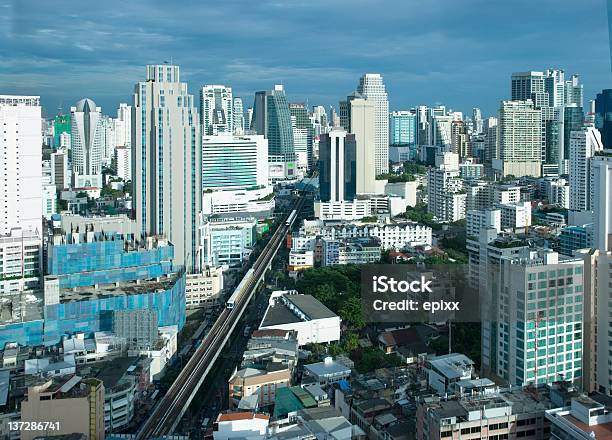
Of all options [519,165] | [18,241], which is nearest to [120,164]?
[519,165]

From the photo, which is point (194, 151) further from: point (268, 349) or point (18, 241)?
point (268, 349)

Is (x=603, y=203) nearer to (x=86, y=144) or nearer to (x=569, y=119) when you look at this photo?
(x=569, y=119)

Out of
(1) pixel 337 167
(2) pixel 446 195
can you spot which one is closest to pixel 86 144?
(1) pixel 337 167

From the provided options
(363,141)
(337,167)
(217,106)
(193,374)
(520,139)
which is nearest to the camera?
(193,374)

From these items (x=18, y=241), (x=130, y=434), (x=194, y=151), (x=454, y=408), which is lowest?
(x=130, y=434)

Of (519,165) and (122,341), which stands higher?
(519,165)

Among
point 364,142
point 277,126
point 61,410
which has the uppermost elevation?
point 277,126

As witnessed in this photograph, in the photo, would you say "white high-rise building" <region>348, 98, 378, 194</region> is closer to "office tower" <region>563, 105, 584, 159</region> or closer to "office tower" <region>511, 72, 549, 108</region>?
"office tower" <region>563, 105, 584, 159</region>
